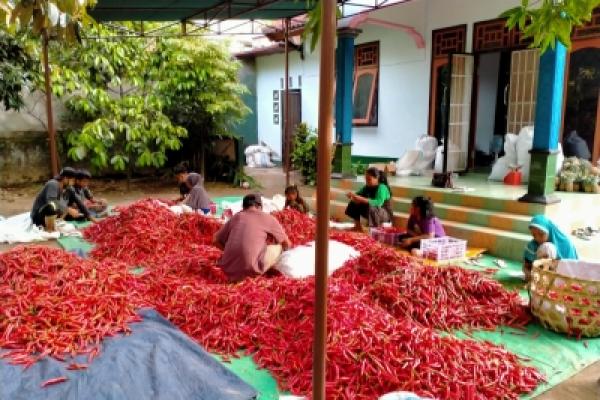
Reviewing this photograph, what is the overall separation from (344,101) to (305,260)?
17.3 feet

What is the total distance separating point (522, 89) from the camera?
8.97m

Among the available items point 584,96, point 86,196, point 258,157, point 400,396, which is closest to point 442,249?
point 400,396

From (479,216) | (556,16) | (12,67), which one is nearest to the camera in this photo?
(556,16)

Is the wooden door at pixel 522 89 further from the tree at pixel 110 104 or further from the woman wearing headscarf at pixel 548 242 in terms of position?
the tree at pixel 110 104

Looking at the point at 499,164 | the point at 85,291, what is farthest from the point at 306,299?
the point at 499,164

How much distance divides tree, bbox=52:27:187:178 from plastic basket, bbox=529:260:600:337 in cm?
913

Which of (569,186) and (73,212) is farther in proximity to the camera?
(73,212)

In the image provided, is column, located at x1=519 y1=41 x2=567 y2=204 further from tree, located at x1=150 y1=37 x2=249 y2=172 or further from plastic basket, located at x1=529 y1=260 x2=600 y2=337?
tree, located at x1=150 y1=37 x2=249 y2=172

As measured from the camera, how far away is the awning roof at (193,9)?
26.0 ft

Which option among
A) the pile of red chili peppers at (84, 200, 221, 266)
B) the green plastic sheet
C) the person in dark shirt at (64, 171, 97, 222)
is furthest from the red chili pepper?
the person in dark shirt at (64, 171, 97, 222)

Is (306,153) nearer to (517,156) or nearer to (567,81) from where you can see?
(517,156)

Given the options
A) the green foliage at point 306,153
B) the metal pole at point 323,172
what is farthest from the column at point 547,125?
the green foliage at point 306,153

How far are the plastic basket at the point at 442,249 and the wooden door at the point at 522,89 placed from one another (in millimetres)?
4234

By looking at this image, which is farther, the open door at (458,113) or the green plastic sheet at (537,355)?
the open door at (458,113)
